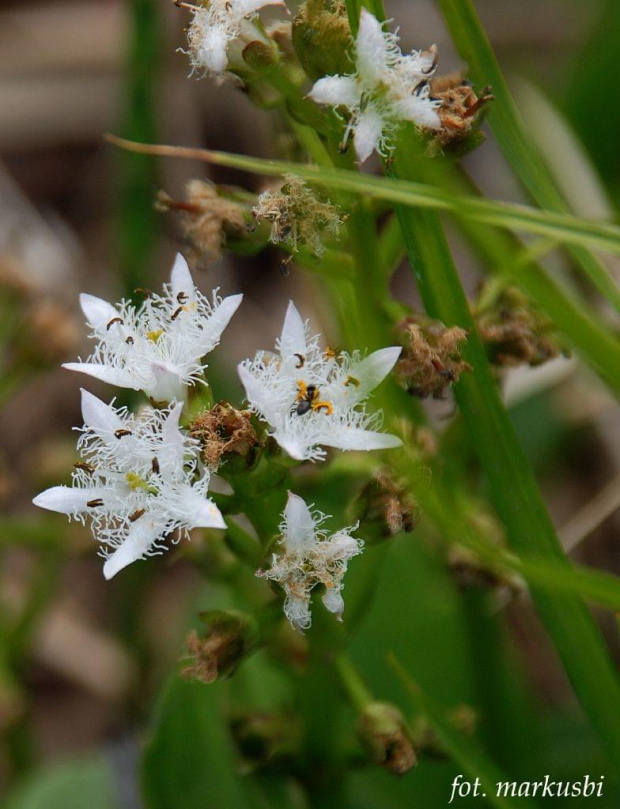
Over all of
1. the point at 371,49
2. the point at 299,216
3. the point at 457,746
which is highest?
the point at 371,49

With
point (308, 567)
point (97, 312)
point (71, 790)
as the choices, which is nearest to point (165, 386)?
point (97, 312)

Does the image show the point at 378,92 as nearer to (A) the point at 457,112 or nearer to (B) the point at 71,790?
(A) the point at 457,112

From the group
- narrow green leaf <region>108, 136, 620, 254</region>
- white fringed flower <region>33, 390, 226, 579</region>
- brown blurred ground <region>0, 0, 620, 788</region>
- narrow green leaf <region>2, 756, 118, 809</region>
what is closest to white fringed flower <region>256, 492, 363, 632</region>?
white fringed flower <region>33, 390, 226, 579</region>

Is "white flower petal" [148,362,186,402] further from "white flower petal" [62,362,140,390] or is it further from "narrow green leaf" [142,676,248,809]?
"narrow green leaf" [142,676,248,809]

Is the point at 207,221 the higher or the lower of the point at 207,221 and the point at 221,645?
the higher

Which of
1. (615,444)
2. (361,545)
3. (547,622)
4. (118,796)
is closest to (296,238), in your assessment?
(361,545)

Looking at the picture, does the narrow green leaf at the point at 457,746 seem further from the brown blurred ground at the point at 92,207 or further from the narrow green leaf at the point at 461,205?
the brown blurred ground at the point at 92,207

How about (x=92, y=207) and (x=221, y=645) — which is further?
(x=92, y=207)
